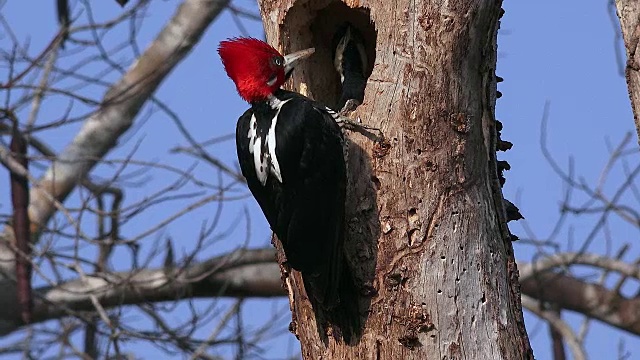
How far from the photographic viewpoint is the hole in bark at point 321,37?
405 cm

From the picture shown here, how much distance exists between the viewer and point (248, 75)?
3.73 m

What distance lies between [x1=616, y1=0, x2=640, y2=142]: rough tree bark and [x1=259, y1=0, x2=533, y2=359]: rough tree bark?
756mm

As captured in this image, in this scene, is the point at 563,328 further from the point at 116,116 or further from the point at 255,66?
the point at 255,66

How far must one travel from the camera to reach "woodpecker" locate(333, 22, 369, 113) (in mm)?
4188

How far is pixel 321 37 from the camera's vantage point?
14.5 ft

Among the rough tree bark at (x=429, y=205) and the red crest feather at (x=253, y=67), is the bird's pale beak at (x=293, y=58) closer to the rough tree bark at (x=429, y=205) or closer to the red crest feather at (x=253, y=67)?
the red crest feather at (x=253, y=67)

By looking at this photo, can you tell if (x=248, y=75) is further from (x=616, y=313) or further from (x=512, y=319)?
(x=616, y=313)

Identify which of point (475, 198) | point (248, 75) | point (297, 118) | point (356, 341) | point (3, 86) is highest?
point (3, 86)

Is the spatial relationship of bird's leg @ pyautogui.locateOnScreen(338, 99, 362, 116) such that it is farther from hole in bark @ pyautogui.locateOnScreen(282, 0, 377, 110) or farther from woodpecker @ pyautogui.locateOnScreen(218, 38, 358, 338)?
hole in bark @ pyautogui.locateOnScreen(282, 0, 377, 110)

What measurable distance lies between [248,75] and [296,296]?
2.55 feet

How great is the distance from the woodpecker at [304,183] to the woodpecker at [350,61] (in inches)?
21.3

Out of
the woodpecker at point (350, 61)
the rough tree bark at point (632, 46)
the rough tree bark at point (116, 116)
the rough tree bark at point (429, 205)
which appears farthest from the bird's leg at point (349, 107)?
the rough tree bark at point (116, 116)

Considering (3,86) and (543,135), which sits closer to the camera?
(3,86)

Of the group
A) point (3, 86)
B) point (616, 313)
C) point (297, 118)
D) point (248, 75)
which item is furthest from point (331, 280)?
point (616, 313)
